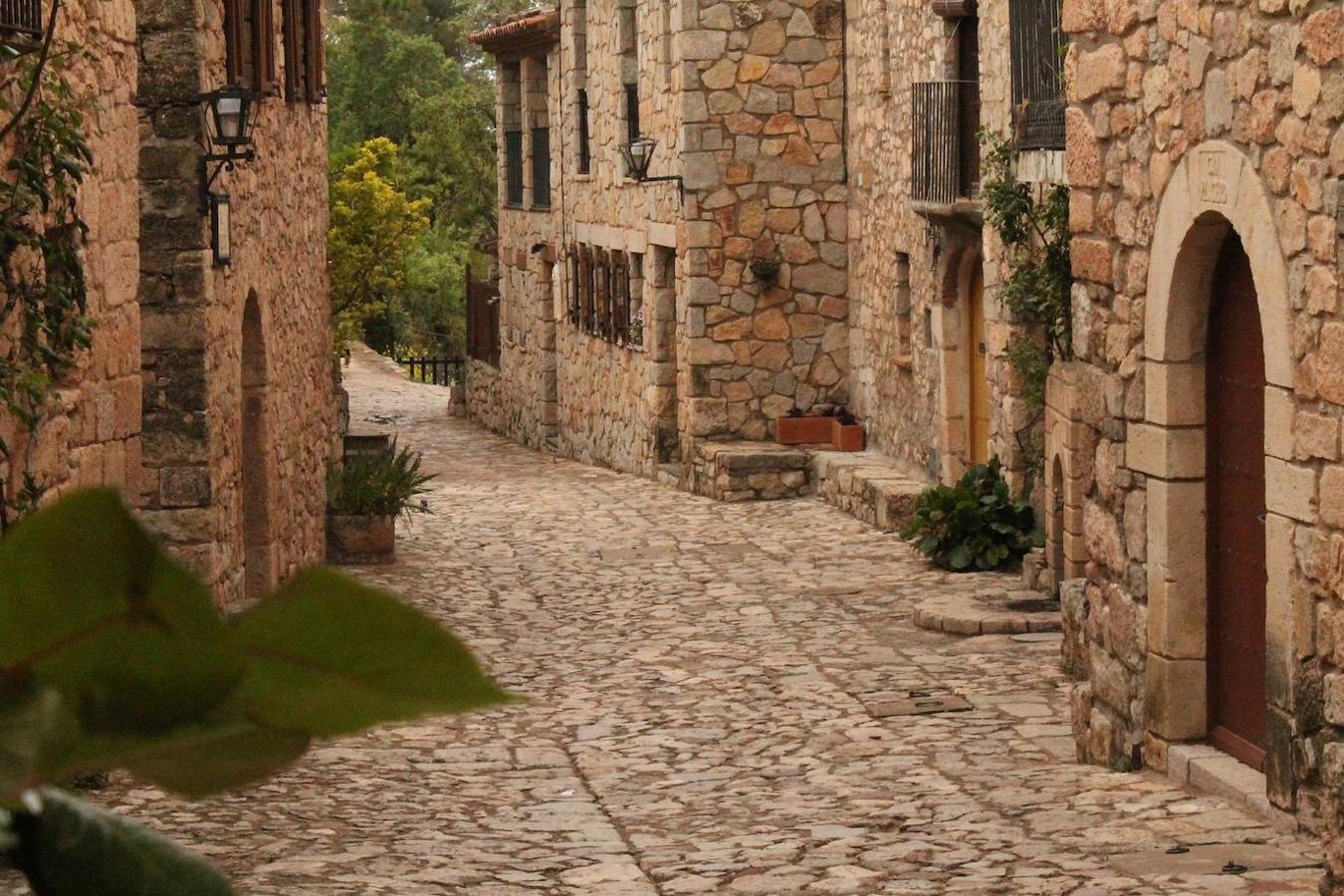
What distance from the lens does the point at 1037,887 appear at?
225 inches

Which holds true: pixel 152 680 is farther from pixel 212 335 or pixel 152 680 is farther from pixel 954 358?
pixel 954 358

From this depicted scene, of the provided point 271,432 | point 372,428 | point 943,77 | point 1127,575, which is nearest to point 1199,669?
point 1127,575

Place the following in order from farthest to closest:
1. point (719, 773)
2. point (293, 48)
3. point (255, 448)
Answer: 1. point (293, 48)
2. point (255, 448)
3. point (719, 773)

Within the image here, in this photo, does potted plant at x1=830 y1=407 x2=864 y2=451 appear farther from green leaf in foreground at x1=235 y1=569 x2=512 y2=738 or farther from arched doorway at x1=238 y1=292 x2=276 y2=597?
green leaf in foreground at x1=235 y1=569 x2=512 y2=738

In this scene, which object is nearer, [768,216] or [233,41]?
[233,41]

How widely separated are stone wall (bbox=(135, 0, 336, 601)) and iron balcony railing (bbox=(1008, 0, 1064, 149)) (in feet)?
14.3

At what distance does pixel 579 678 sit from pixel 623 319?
479 inches

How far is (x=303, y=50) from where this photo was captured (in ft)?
42.8

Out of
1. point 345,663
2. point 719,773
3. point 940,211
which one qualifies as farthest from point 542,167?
point 345,663

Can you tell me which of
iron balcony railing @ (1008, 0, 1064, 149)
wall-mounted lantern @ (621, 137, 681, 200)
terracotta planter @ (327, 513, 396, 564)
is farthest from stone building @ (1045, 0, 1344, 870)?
wall-mounted lantern @ (621, 137, 681, 200)

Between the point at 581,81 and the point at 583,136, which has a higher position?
the point at 581,81

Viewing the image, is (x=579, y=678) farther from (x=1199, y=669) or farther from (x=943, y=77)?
(x=943, y=77)

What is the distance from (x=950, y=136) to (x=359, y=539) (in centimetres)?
517

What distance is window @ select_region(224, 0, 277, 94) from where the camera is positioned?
10523 mm
